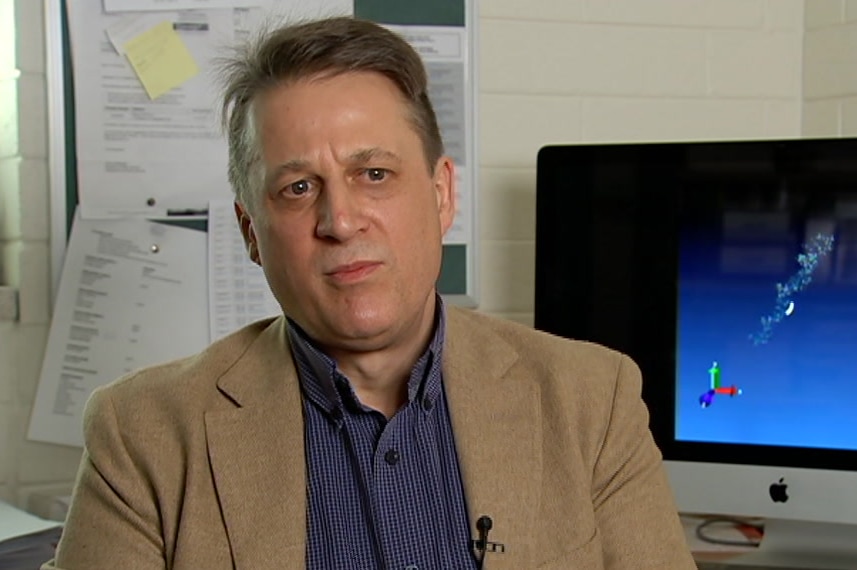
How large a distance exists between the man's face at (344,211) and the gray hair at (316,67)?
0.6 inches

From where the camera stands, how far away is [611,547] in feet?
4.64

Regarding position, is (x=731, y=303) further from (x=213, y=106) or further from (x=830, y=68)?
(x=213, y=106)

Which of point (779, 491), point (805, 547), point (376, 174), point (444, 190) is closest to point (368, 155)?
point (376, 174)

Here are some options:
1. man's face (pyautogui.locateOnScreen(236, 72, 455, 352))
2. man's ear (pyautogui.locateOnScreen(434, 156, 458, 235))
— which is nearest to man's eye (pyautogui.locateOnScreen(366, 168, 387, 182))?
man's face (pyautogui.locateOnScreen(236, 72, 455, 352))

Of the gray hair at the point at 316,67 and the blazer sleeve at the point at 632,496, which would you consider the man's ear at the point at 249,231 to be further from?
the blazer sleeve at the point at 632,496

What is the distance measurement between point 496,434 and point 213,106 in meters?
0.93

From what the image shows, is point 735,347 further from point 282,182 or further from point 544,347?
point 282,182

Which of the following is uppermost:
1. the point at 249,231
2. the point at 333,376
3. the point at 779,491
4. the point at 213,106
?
the point at 213,106

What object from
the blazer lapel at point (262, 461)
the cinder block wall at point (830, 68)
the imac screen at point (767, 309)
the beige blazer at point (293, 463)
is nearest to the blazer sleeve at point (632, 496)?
the beige blazer at point (293, 463)

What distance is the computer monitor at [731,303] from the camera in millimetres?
1866

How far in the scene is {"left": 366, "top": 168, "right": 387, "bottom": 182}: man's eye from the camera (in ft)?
4.51

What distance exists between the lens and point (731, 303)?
1.91m

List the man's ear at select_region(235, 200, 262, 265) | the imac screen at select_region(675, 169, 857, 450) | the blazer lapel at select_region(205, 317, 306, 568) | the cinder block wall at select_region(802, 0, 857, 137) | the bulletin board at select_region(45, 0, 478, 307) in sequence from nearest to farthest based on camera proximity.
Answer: the blazer lapel at select_region(205, 317, 306, 568) → the man's ear at select_region(235, 200, 262, 265) → the imac screen at select_region(675, 169, 857, 450) → the bulletin board at select_region(45, 0, 478, 307) → the cinder block wall at select_region(802, 0, 857, 137)

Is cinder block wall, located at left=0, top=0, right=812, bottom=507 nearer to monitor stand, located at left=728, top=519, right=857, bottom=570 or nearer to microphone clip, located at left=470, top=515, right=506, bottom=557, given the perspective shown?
monitor stand, located at left=728, top=519, right=857, bottom=570
